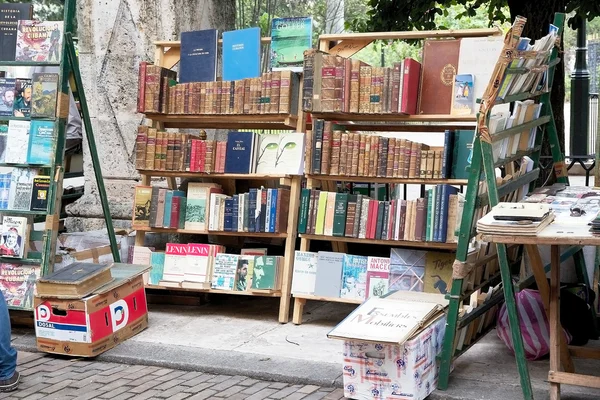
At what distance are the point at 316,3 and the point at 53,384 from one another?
11.0 m

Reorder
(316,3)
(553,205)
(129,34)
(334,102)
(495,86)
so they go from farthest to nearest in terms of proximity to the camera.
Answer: (316,3) → (129,34) → (334,102) → (553,205) → (495,86)

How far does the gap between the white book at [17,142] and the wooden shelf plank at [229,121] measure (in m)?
0.97

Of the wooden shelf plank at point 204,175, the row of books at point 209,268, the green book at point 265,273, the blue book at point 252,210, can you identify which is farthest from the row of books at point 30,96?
the green book at point 265,273

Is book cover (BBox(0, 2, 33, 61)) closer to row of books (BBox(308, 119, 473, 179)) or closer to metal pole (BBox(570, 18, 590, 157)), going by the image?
row of books (BBox(308, 119, 473, 179))

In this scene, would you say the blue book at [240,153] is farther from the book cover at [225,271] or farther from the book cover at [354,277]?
the book cover at [354,277]

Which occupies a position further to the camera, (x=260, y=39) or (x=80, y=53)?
(x=80, y=53)

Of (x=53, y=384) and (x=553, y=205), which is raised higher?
(x=553, y=205)

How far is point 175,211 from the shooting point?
632cm

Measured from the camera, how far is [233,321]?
242 inches

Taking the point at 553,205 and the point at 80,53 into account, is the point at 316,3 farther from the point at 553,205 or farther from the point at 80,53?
the point at 553,205

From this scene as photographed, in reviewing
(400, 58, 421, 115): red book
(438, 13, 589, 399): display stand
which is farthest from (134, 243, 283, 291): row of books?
(438, 13, 589, 399): display stand

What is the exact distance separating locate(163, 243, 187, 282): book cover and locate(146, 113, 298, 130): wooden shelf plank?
908 mm

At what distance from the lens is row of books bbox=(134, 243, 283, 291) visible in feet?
19.9

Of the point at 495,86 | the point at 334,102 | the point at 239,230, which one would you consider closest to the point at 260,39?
the point at 334,102
